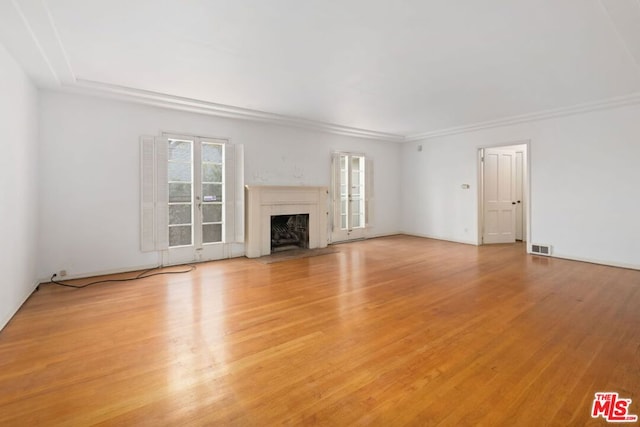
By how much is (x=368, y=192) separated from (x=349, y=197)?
1.97ft

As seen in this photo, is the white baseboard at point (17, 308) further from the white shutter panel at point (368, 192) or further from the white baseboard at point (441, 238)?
the white baseboard at point (441, 238)

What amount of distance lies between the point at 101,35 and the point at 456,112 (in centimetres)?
553

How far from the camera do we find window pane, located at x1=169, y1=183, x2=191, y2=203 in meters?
5.15

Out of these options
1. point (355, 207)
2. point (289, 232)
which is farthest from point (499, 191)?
point (289, 232)

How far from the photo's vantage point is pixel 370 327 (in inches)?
111

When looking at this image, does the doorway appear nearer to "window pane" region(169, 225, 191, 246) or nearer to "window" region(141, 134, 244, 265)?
"window" region(141, 134, 244, 265)

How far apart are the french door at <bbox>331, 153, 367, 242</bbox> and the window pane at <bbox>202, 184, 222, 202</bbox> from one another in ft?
9.23

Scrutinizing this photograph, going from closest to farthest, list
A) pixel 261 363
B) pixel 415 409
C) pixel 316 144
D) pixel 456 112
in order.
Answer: pixel 415 409
pixel 261 363
pixel 456 112
pixel 316 144

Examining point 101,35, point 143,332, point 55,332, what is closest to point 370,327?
point 143,332

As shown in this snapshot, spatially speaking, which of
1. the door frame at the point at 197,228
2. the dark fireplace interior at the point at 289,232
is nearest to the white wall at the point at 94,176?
the door frame at the point at 197,228

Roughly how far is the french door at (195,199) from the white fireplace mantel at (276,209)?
1.69ft

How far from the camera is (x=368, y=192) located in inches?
314

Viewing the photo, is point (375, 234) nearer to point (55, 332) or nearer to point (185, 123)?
point (185, 123)

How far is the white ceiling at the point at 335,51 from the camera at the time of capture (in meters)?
2.53
